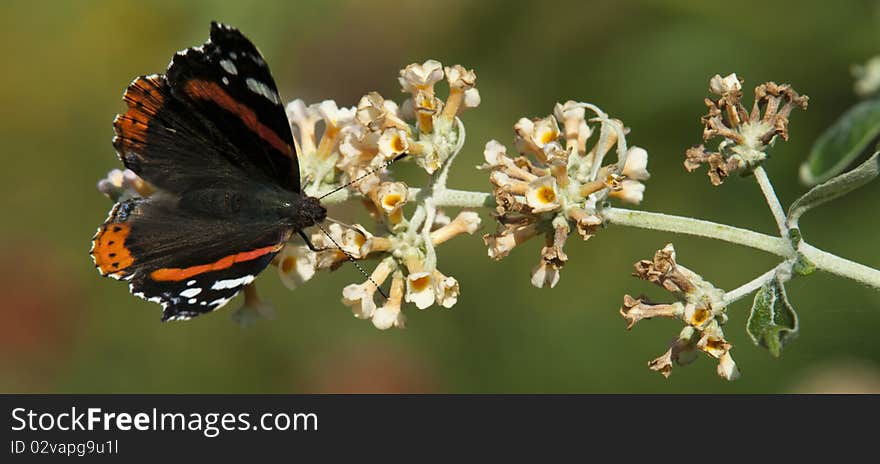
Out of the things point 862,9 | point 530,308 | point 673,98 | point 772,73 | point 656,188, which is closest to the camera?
point 862,9

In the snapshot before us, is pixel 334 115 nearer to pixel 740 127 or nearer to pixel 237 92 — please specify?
pixel 237 92

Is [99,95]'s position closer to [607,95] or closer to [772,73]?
[607,95]

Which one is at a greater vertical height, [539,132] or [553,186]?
[539,132]

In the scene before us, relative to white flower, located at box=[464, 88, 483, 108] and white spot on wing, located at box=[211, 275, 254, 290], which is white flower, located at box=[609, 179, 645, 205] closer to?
white flower, located at box=[464, 88, 483, 108]

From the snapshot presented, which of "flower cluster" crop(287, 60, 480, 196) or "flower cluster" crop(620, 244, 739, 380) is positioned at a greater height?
"flower cluster" crop(287, 60, 480, 196)

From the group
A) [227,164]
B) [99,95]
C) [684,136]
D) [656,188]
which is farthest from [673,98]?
[99,95]

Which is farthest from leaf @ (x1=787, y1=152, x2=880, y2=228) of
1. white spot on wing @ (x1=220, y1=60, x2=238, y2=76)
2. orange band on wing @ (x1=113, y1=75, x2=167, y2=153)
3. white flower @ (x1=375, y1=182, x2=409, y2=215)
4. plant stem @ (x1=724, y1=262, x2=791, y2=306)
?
orange band on wing @ (x1=113, y1=75, x2=167, y2=153)

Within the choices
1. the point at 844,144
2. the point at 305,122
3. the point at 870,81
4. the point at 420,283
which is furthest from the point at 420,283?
the point at 870,81
